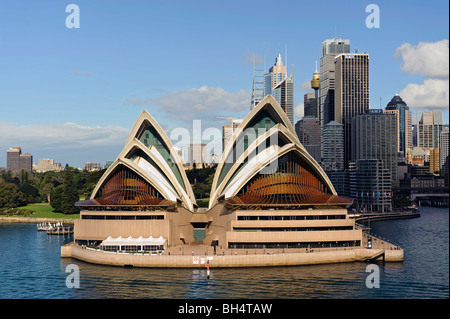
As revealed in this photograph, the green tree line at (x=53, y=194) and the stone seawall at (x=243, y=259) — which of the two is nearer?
the stone seawall at (x=243, y=259)

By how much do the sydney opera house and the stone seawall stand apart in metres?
0.15

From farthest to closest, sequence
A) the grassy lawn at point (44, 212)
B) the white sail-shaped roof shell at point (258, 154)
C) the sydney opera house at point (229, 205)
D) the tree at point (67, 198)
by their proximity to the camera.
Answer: the tree at point (67, 198) → the grassy lawn at point (44, 212) → the white sail-shaped roof shell at point (258, 154) → the sydney opera house at point (229, 205)

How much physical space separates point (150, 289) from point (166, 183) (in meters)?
32.6

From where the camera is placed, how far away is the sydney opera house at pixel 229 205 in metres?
71.7

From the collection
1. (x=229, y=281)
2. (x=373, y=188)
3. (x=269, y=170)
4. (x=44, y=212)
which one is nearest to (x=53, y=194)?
(x=44, y=212)

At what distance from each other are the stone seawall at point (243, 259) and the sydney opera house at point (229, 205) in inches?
6.1

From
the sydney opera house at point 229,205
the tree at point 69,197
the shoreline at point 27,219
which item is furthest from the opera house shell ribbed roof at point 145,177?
the tree at point 69,197

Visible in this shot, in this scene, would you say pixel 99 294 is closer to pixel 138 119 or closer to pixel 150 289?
pixel 150 289

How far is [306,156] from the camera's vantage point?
80.7 metres

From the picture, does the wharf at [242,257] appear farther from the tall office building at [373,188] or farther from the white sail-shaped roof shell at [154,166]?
the tall office building at [373,188]

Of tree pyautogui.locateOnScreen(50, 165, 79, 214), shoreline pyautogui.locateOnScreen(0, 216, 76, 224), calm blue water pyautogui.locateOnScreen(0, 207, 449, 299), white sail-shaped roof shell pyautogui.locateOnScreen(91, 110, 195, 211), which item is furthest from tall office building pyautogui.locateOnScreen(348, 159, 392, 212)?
calm blue water pyautogui.locateOnScreen(0, 207, 449, 299)

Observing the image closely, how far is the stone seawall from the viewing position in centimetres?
6638

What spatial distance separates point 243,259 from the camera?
6644 cm
